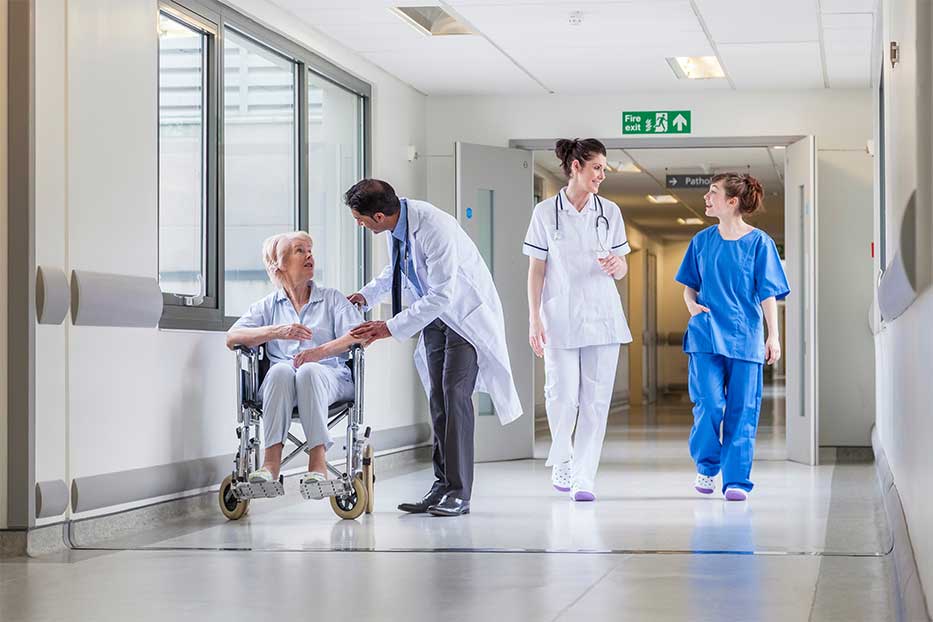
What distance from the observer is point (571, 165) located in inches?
249

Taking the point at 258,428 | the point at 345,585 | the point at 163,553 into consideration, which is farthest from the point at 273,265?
the point at 345,585

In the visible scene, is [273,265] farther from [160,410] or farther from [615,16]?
[615,16]

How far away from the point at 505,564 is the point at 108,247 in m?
1.91

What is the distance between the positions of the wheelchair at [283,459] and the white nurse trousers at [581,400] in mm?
1037

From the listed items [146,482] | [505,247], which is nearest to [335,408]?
[146,482]

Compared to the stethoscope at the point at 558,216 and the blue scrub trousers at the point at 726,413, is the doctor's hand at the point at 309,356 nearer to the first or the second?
the stethoscope at the point at 558,216

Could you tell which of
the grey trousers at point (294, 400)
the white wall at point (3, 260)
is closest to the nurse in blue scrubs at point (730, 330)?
the grey trousers at point (294, 400)

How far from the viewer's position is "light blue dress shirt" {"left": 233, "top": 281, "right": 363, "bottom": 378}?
5645mm

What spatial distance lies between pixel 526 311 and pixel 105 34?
476 cm

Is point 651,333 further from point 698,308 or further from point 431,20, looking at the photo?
point 698,308

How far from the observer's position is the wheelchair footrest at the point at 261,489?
17.4 feet

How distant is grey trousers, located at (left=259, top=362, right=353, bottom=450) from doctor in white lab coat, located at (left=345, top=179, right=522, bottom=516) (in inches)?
9.9

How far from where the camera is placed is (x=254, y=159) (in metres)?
7.04

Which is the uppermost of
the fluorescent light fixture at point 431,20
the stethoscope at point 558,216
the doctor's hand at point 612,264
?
the fluorescent light fixture at point 431,20
